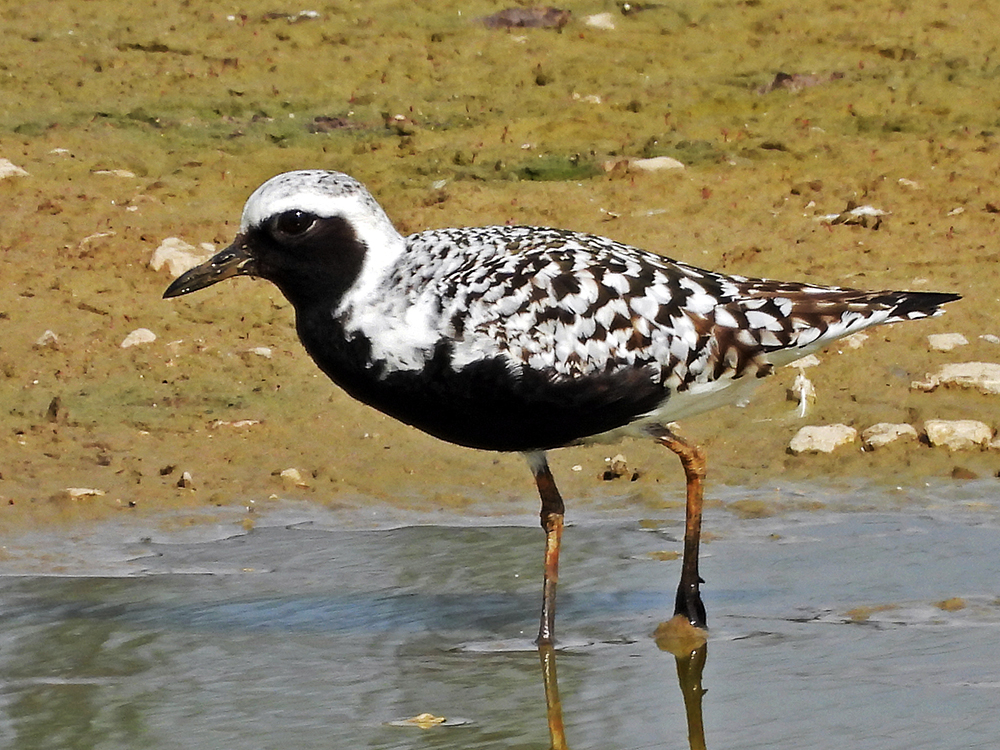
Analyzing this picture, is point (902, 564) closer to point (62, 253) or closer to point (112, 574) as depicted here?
point (112, 574)

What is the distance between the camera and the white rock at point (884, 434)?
8258mm

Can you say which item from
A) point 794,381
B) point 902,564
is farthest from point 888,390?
point 902,564

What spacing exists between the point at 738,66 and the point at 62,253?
6143 mm

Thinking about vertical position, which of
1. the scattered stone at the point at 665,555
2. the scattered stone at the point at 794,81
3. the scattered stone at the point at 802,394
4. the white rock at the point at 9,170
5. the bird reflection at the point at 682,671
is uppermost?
the scattered stone at the point at 794,81

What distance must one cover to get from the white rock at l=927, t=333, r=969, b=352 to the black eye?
4.40 metres

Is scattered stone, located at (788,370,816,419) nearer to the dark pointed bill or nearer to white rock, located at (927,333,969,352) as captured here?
white rock, located at (927,333,969,352)

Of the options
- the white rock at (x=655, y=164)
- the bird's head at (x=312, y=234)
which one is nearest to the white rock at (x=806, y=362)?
the white rock at (x=655, y=164)

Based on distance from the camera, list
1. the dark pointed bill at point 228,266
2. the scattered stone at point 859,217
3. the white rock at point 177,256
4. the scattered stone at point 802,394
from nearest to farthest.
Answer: the dark pointed bill at point 228,266, the scattered stone at point 802,394, the white rock at point 177,256, the scattered stone at point 859,217

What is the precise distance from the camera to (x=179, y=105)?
13297mm

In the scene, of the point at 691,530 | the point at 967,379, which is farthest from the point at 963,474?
the point at 691,530

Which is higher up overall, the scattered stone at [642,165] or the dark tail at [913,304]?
the scattered stone at [642,165]

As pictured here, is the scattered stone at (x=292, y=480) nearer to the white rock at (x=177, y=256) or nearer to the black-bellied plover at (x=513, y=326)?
the black-bellied plover at (x=513, y=326)

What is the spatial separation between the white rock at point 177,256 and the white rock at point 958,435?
468cm

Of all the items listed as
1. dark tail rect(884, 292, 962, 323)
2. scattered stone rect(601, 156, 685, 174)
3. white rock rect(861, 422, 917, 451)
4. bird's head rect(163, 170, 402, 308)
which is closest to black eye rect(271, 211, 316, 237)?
bird's head rect(163, 170, 402, 308)
